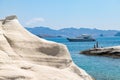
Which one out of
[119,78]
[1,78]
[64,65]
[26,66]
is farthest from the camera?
[119,78]

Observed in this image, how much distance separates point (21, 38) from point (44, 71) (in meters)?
3.17

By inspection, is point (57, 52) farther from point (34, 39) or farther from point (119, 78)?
point (119, 78)

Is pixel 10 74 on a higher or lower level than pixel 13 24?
lower

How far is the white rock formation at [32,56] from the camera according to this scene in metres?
17.3

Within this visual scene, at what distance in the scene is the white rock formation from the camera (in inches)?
680

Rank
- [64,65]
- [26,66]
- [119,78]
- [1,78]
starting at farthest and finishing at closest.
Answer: [119,78]
[64,65]
[26,66]
[1,78]

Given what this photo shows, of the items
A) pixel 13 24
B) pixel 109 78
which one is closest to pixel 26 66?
pixel 13 24

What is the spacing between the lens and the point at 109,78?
35.1 m

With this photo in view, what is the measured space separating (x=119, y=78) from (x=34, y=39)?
55.0 ft

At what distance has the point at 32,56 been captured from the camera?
19.2m

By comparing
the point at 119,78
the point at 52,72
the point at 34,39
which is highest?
the point at 34,39

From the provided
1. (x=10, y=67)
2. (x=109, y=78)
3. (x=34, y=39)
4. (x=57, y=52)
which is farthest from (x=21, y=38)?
(x=109, y=78)

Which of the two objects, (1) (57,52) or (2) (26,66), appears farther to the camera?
(1) (57,52)

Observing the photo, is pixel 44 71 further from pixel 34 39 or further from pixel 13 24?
pixel 13 24
